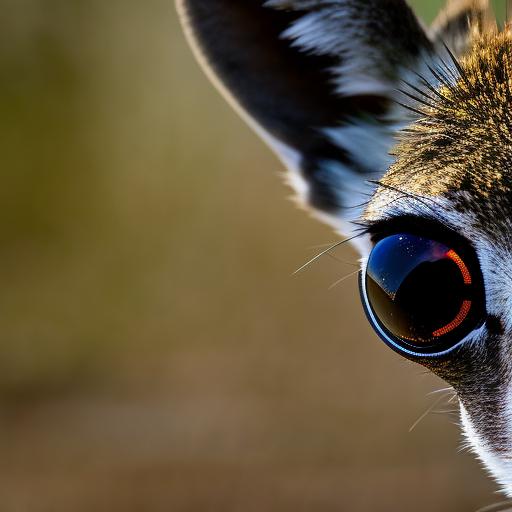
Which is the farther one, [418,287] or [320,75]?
[320,75]

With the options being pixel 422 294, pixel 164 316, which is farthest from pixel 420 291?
pixel 164 316

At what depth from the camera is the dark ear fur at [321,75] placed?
1844 millimetres

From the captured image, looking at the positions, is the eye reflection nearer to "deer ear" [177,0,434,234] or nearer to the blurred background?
"deer ear" [177,0,434,234]

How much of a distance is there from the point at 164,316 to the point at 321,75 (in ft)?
12.9

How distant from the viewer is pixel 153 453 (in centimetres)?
554

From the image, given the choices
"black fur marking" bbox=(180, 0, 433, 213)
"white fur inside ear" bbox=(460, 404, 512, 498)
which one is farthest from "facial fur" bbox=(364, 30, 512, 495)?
"black fur marking" bbox=(180, 0, 433, 213)

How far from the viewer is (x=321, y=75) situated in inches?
80.9

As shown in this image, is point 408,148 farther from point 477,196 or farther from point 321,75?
point 321,75

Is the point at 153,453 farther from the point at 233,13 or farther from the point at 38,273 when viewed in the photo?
the point at 233,13

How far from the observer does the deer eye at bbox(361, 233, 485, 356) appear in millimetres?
1374

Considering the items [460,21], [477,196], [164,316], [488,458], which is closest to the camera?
[477,196]

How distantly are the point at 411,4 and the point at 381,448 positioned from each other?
416cm

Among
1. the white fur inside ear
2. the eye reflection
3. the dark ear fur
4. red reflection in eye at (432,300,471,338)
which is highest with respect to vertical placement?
the dark ear fur

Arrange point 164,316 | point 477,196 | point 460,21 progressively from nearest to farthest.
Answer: point 477,196 < point 460,21 < point 164,316
